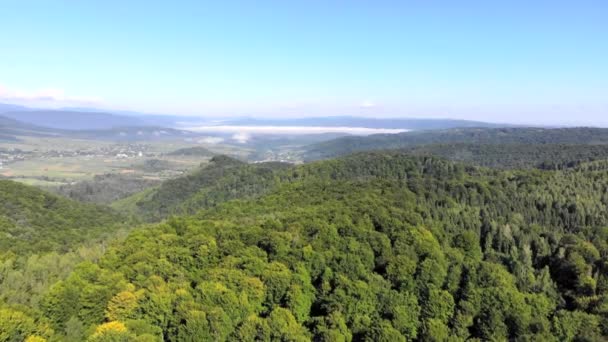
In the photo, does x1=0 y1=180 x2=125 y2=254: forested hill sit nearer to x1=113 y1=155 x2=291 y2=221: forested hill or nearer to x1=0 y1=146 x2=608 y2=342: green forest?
x1=0 y1=146 x2=608 y2=342: green forest

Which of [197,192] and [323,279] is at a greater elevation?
[323,279]

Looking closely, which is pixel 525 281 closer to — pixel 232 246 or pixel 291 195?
pixel 232 246

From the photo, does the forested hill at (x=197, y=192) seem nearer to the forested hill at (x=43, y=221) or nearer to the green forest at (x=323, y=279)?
the forested hill at (x=43, y=221)

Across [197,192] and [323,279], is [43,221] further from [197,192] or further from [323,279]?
[323,279]

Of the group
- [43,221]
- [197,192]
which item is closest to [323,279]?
[43,221]

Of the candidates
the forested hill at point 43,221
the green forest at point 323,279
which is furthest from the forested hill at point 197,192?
the green forest at point 323,279

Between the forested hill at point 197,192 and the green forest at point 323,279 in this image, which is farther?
the forested hill at point 197,192

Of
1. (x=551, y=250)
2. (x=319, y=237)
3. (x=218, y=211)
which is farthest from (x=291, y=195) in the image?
(x=551, y=250)

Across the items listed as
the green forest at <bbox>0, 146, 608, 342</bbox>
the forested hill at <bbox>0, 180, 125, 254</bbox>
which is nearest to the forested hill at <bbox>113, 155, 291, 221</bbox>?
the forested hill at <bbox>0, 180, 125, 254</bbox>
